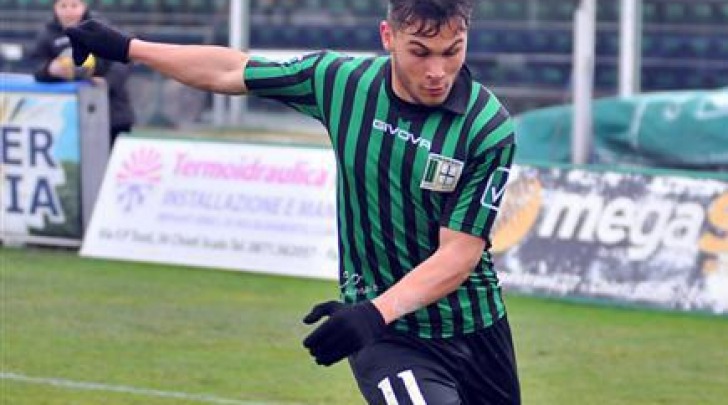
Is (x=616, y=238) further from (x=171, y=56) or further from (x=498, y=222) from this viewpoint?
(x=171, y=56)

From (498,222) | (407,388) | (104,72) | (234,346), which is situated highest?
(407,388)

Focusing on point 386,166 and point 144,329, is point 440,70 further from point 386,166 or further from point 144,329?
point 144,329

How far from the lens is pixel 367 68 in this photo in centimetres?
516

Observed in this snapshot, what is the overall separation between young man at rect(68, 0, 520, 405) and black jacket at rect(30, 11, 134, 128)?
9080 millimetres

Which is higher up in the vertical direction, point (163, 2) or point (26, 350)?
point (26, 350)

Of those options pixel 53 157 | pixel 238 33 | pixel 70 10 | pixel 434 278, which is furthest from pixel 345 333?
pixel 238 33

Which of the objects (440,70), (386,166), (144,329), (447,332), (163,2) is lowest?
(163,2)

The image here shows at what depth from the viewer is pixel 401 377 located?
504 centimetres

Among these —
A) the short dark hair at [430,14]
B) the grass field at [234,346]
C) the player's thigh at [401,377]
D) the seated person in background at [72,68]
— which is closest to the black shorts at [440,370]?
the player's thigh at [401,377]

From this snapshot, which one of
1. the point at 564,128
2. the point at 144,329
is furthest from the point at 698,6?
the point at 144,329

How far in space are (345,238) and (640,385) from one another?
4397 millimetres

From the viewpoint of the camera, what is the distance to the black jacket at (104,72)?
561 inches

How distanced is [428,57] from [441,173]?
1.16ft

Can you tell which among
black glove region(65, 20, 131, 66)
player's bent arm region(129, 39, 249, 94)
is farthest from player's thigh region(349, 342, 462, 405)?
black glove region(65, 20, 131, 66)
